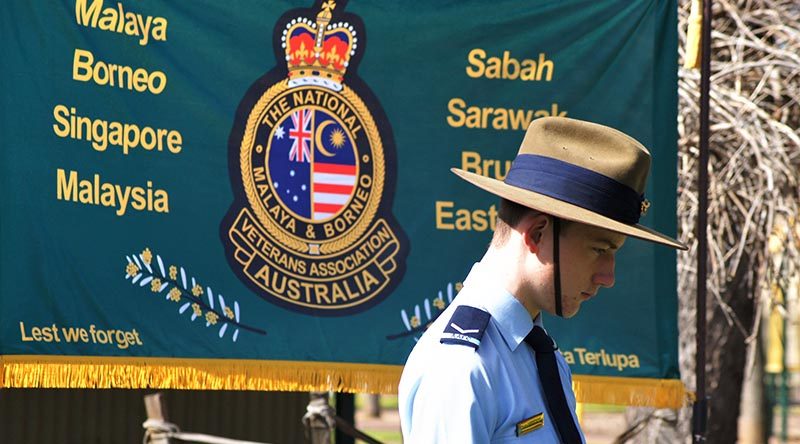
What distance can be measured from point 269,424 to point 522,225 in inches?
187

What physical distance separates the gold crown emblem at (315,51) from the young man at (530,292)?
8.48 ft

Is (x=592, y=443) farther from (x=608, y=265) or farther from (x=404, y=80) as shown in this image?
(x=608, y=265)

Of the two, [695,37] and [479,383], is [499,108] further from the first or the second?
[479,383]

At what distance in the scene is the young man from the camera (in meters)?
2.22

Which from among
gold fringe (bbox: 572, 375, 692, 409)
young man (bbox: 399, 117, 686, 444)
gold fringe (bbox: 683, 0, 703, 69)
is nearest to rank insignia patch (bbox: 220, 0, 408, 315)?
gold fringe (bbox: 572, 375, 692, 409)

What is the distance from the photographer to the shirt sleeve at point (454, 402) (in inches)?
85.5

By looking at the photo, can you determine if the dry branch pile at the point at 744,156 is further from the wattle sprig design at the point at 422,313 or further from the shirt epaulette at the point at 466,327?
the shirt epaulette at the point at 466,327

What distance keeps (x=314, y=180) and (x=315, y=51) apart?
0.53 metres

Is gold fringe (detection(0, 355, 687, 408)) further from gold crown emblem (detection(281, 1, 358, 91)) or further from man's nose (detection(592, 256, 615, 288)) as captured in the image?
man's nose (detection(592, 256, 615, 288))

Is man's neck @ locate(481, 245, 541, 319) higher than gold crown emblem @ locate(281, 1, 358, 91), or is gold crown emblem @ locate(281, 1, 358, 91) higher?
gold crown emblem @ locate(281, 1, 358, 91)

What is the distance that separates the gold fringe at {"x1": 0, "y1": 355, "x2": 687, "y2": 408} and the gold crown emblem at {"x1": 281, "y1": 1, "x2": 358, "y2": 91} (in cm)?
115

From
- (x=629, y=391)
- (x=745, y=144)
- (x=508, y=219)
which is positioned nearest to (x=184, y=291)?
(x=629, y=391)

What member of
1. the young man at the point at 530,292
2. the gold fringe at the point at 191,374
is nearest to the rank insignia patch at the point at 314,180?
the gold fringe at the point at 191,374

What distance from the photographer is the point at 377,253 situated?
5121 millimetres
